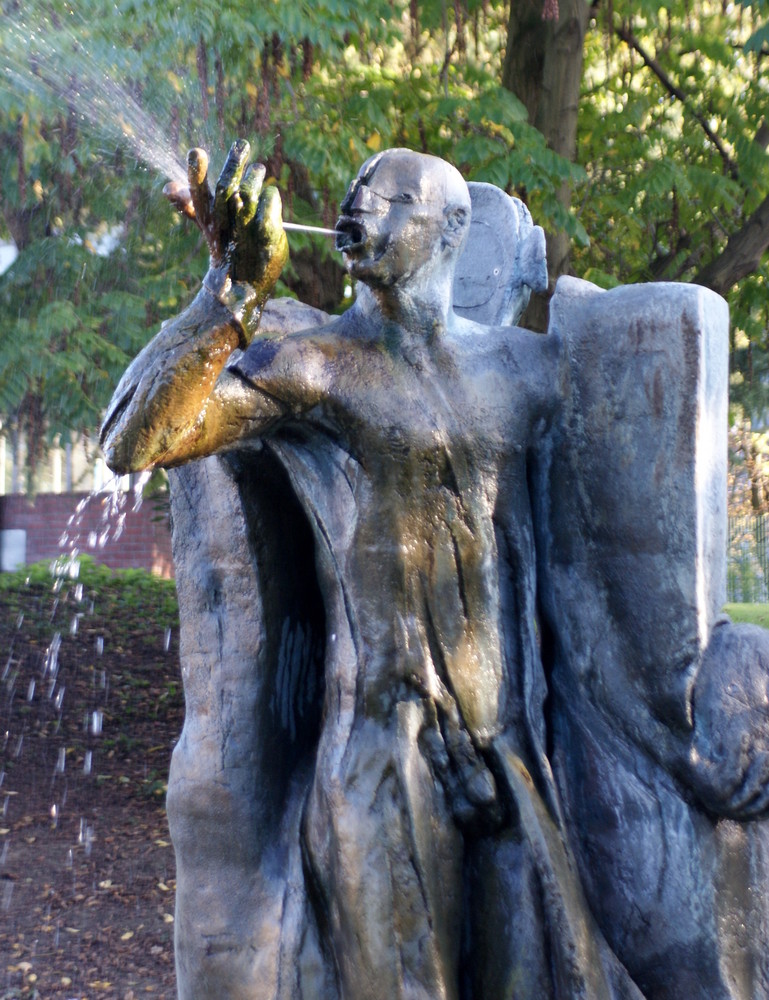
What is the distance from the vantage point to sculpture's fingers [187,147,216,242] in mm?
2217

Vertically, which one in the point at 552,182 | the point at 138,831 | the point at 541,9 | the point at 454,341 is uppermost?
→ the point at 541,9

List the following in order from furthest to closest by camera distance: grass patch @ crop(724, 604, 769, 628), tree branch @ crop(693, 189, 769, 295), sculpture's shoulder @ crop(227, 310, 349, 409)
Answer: grass patch @ crop(724, 604, 769, 628)
tree branch @ crop(693, 189, 769, 295)
sculpture's shoulder @ crop(227, 310, 349, 409)

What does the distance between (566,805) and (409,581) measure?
59 cm

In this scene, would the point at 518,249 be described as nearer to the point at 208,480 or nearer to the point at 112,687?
the point at 208,480

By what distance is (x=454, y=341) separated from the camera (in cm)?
272

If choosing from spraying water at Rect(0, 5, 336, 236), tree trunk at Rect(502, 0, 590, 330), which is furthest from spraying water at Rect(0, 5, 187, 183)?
tree trunk at Rect(502, 0, 590, 330)

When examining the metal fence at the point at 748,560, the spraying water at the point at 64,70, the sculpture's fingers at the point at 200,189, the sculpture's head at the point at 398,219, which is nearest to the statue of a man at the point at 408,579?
the sculpture's head at the point at 398,219

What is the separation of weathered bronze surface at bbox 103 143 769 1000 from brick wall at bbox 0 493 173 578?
477 inches

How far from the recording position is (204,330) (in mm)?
2316

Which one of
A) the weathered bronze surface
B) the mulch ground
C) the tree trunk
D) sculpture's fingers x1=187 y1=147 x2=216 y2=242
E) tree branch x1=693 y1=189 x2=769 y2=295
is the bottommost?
the mulch ground

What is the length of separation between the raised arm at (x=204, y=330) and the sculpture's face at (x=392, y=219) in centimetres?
27

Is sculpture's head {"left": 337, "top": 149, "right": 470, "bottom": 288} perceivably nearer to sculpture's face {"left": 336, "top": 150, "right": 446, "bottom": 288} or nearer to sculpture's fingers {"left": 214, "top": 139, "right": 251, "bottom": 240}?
sculpture's face {"left": 336, "top": 150, "right": 446, "bottom": 288}

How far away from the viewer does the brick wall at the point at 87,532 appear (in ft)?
49.5

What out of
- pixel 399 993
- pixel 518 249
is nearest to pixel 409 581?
pixel 399 993
